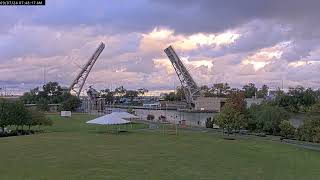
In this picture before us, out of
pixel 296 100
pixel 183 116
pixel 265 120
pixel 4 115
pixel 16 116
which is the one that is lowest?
pixel 265 120

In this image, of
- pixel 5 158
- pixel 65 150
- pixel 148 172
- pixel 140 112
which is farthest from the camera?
pixel 140 112

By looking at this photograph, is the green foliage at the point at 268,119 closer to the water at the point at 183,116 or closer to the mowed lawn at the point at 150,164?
the water at the point at 183,116

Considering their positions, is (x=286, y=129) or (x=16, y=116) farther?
(x=286, y=129)

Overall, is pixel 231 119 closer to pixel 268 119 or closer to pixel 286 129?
pixel 268 119

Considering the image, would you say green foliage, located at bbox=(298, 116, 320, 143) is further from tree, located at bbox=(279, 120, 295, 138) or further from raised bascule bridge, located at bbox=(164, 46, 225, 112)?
raised bascule bridge, located at bbox=(164, 46, 225, 112)

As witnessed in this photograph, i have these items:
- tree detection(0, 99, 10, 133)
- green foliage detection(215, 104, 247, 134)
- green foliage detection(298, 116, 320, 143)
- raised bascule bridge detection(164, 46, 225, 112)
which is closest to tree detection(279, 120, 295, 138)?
green foliage detection(298, 116, 320, 143)

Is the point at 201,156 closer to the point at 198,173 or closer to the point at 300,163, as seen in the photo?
the point at 300,163

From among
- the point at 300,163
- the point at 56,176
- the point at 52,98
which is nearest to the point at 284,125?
the point at 300,163

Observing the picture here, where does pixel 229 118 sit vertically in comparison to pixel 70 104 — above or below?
below

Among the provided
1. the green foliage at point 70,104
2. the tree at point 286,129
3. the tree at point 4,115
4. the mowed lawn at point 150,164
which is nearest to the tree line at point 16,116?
the tree at point 4,115

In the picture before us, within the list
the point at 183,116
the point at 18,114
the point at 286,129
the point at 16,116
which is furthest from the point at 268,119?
the point at 183,116

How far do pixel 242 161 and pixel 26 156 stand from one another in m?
16.5

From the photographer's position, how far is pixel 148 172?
29.1 m

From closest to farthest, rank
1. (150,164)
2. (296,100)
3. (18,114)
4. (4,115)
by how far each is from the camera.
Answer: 1. (150,164)
2. (4,115)
3. (18,114)
4. (296,100)
